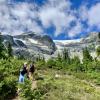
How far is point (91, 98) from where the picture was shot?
20.9 metres

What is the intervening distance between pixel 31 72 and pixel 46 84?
319cm

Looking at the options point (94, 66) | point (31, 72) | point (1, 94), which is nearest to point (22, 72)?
point (31, 72)

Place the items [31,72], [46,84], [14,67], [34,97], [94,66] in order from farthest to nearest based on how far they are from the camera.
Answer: [94,66]
[14,67]
[31,72]
[46,84]
[34,97]

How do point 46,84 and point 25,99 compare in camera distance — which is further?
point 46,84

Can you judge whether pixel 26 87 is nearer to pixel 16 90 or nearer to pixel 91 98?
pixel 16 90

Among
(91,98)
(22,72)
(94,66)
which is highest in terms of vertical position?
(94,66)

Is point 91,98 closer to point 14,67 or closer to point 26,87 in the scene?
point 26,87

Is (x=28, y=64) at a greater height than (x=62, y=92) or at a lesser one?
greater

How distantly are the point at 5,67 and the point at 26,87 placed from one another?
857 centimetres

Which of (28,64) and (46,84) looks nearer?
(46,84)

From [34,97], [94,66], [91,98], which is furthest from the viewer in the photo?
[94,66]

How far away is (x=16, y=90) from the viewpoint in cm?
2217

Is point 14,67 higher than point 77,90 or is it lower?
higher

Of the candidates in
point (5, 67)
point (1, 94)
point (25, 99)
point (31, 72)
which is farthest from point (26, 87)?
point (5, 67)
